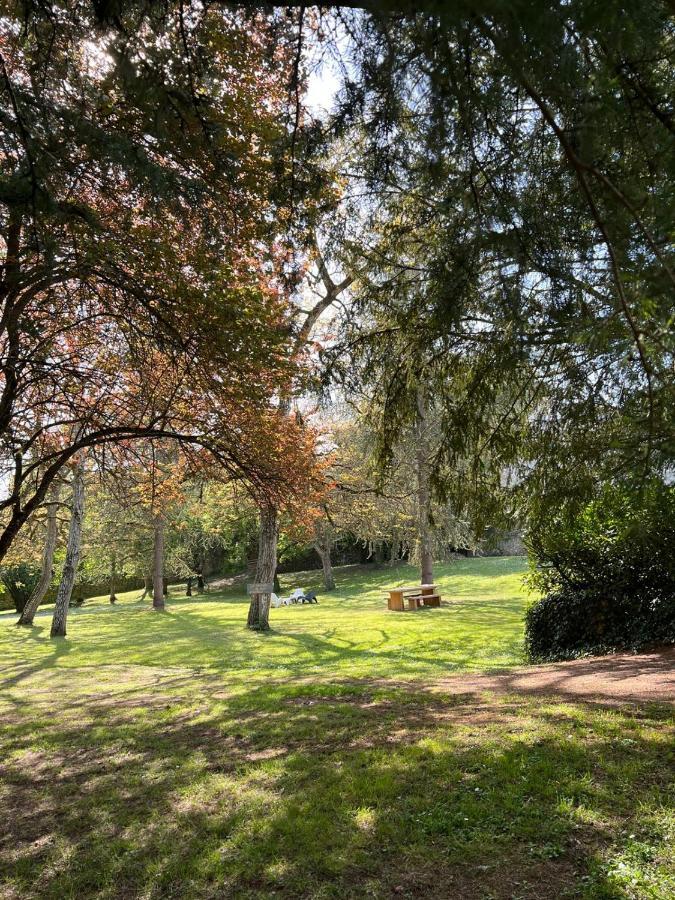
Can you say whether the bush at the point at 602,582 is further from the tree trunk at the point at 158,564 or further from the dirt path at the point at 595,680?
the tree trunk at the point at 158,564

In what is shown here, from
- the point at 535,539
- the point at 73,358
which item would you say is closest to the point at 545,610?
the point at 535,539

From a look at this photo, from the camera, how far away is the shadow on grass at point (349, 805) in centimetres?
295

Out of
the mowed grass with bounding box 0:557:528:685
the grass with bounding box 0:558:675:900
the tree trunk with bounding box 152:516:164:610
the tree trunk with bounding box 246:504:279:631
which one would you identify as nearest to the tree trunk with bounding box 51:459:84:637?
the mowed grass with bounding box 0:557:528:685

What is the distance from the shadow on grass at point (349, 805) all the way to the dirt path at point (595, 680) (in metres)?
0.61

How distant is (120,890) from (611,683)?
16.4 ft

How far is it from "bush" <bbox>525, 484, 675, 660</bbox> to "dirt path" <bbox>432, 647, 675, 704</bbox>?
0.60m

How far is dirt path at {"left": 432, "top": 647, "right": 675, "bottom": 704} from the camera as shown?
5.62m

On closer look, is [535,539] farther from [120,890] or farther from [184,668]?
[120,890]

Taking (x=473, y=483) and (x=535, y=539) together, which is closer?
(x=473, y=483)

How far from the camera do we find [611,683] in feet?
20.3

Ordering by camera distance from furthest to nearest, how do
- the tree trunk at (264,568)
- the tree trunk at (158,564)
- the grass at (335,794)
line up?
1. the tree trunk at (158,564)
2. the tree trunk at (264,568)
3. the grass at (335,794)

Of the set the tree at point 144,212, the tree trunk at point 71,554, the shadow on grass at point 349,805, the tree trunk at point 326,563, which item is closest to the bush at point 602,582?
the shadow on grass at point 349,805

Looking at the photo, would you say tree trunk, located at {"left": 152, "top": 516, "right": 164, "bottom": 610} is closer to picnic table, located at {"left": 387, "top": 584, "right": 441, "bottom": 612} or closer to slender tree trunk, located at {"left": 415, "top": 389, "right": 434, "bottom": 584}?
picnic table, located at {"left": 387, "top": 584, "right": 441, "bottom": 612}

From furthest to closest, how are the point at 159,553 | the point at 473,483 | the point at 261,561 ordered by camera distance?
1. the point at 159,553
2. the point at 261,561
3. the point at 473,483
